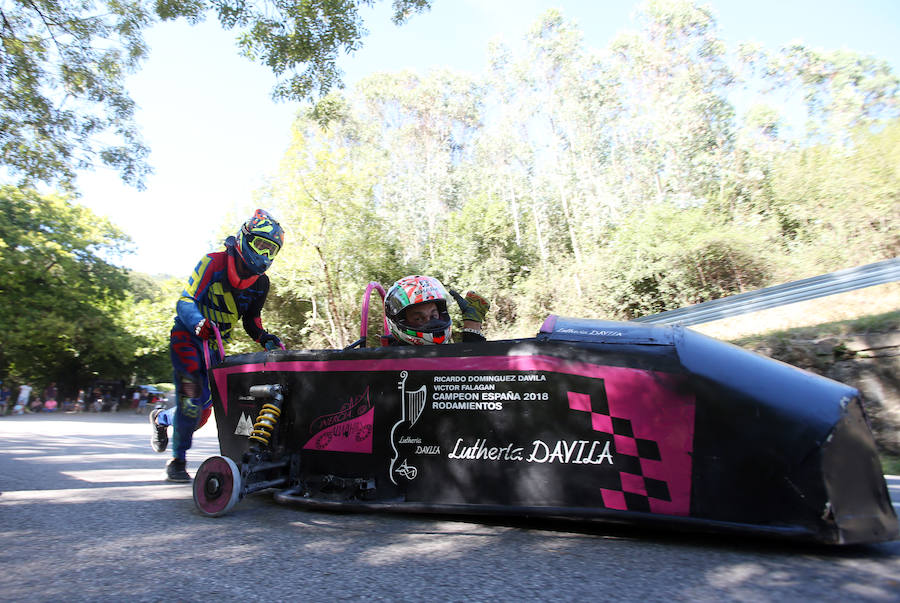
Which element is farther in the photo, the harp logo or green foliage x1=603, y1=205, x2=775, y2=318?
green foliage x1=603, y1=205, x2=775, y2=318

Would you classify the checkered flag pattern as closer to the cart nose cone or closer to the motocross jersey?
the cart nose cone

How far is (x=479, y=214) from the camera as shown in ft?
82.7

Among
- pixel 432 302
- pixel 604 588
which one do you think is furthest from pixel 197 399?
pixel 604 588

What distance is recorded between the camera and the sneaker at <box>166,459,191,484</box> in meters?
4.45

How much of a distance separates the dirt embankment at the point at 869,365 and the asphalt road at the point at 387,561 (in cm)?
407

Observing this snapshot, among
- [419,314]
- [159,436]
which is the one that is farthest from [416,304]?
[159,436]

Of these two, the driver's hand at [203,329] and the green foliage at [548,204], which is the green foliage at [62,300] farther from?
the driver's hand at [203,329]

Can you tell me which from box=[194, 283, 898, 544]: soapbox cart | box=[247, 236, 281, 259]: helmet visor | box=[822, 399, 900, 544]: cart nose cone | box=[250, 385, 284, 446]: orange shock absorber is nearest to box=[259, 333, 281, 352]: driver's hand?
box=[194, 283, 898, 544]: soapbox cart

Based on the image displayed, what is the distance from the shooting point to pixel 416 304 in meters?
3.87

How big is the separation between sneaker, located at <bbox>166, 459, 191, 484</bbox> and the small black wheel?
1336 mm

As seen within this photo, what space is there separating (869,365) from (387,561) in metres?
5.84

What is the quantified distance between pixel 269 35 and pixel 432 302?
6.22 m

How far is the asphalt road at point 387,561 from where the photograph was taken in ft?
6.21

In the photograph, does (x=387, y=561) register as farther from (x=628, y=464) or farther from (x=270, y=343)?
(x=270, y=343)
